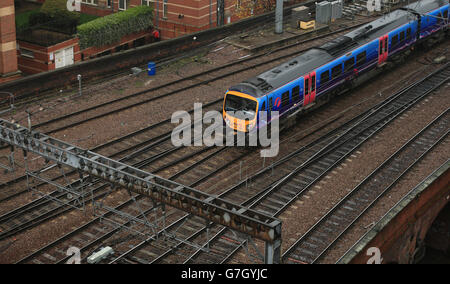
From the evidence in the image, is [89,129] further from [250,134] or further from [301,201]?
[301,201]

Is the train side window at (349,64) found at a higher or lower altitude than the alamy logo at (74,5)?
lower

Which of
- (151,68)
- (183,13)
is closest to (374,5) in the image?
(183,13)

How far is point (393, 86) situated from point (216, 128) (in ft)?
40.9

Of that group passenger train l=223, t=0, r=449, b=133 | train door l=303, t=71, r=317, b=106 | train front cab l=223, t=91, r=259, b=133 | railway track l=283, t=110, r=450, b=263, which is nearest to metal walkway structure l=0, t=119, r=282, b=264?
railway track l=283, t=110, r=450, b=263

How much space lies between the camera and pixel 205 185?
26.9 m

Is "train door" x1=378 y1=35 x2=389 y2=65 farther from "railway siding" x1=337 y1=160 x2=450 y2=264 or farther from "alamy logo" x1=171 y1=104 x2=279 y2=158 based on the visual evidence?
"railway siding" x1=337 y1=160 x2=450 y2=264

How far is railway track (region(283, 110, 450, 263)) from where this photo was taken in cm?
2261

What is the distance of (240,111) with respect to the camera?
29188 millimetres

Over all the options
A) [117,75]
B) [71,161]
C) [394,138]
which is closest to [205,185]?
[71,161]

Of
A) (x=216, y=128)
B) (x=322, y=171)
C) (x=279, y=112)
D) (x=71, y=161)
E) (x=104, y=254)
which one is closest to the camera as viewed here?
(x=71, y=161)

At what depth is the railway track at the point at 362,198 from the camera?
22609mm

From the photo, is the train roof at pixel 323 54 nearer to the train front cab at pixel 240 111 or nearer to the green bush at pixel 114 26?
the train front cab at pixel 240 111

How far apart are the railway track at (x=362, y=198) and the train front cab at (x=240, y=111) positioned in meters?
5.68

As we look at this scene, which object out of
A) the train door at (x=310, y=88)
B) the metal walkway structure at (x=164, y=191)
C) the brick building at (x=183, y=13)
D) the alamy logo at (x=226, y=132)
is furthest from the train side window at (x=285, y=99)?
the brick building at (x=183, y=13)
